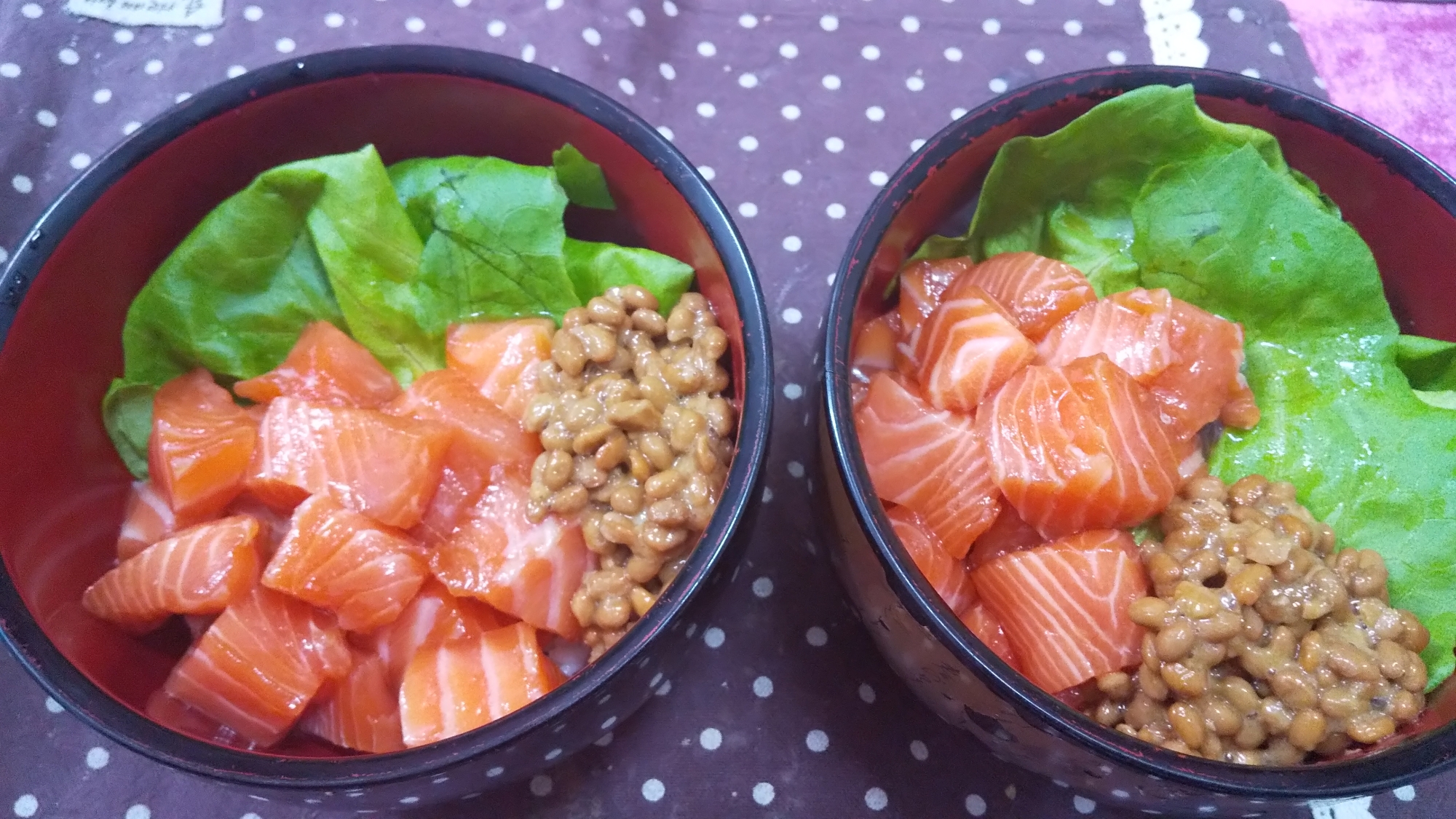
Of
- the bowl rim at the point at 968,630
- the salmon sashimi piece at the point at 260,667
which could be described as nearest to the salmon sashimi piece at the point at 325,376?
the salmon sashimi piece at the point at 260,667

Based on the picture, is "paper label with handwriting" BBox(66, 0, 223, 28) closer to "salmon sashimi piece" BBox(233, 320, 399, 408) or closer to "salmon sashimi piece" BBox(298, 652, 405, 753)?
"salmon sashimi piece" BBox(233, 320, 399, 408)

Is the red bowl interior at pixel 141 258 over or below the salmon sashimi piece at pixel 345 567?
over

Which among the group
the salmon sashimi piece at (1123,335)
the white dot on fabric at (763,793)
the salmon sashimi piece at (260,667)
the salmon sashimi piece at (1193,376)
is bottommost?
the white dot on fabric at (763,793)

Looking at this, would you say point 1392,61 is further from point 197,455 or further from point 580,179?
point 197,455

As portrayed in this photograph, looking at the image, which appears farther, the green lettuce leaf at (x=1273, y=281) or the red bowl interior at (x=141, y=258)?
the green lettuce leaf at (x=1273, y=281)

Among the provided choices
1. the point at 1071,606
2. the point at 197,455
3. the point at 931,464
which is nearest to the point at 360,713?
the point at 197,455

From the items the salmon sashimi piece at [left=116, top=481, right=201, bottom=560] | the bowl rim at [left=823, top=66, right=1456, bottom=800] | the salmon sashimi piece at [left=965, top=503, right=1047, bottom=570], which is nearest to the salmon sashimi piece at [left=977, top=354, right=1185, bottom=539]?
the salmon sashimi piece at [left=965, top=503, right=1047, bottom=570]

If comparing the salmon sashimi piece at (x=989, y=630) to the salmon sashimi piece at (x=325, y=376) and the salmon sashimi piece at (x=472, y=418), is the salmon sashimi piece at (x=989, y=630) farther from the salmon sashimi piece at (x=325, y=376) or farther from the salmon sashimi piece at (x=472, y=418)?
the salmon sashimi piece at (x=325, y=376)
